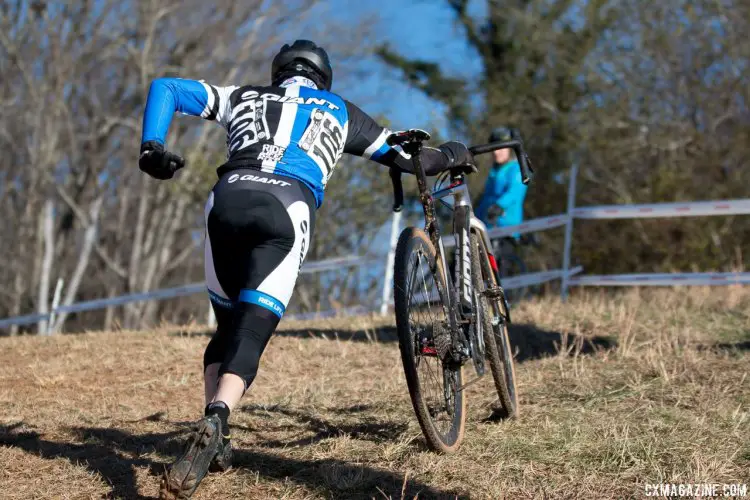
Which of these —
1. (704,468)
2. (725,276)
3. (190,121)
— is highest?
(190,121)

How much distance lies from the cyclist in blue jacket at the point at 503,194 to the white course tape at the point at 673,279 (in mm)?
1290

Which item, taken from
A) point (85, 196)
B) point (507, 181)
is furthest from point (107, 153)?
point (507, 181)

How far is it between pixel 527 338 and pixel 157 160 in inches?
167

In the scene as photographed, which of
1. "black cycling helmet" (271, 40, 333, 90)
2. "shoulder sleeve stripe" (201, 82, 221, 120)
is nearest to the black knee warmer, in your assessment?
"shoulder sleeve stripe" (201, 82, 221, 120)

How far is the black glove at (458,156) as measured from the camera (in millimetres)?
4371

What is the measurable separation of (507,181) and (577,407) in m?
4.04

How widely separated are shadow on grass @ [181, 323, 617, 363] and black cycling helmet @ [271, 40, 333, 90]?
8.61 feet

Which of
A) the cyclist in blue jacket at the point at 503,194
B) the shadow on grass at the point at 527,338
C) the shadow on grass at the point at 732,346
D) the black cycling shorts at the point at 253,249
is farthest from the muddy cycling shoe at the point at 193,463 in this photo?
the cyclist in blue jacket at the point at 503,194

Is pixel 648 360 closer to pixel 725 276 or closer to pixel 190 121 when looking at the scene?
pixel 725 276

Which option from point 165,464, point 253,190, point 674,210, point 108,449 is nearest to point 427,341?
point 253,190

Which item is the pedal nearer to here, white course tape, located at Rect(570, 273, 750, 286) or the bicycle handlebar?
the bicycle handlebar

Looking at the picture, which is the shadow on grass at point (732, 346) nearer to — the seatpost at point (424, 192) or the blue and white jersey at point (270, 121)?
the seatpost at point (424, 192)

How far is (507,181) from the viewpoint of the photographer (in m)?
8.55

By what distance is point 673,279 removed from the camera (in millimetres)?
8891
